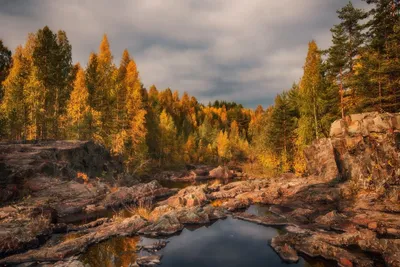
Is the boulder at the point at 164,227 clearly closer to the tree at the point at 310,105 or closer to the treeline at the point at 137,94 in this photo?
the treeline at the point at 137,94

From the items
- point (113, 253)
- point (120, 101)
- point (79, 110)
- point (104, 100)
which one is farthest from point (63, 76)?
point (113, 253)

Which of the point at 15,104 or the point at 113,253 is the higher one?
the point at 15,104

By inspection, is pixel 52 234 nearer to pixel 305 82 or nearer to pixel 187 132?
pixel 305 82

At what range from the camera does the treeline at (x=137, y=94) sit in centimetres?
2605

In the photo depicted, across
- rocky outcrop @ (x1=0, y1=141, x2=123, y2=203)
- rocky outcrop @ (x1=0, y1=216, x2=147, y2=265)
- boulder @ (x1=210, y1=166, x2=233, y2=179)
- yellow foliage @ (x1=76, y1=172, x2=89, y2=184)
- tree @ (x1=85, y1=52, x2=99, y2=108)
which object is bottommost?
boulder @ (x1=210, y1=166, x2=233, y2=179)

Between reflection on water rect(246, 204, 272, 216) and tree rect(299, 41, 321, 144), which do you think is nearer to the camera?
reflection on water rect(246, 204, 272, 216)

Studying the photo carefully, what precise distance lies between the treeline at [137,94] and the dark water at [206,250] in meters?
19.1

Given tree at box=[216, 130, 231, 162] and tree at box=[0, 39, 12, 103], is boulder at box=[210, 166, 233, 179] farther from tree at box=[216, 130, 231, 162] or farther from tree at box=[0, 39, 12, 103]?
tree at box=[0, 39, 12, 103]

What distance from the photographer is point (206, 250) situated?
14.4 meters

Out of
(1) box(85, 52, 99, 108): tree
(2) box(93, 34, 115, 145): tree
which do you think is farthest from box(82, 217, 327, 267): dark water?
(1) box(85, 52, 99, 108): tree

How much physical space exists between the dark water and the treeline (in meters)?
19.1

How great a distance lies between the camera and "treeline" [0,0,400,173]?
26.0m

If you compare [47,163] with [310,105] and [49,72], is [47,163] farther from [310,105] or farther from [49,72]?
[310,105]

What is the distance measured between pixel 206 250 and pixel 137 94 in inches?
1285
